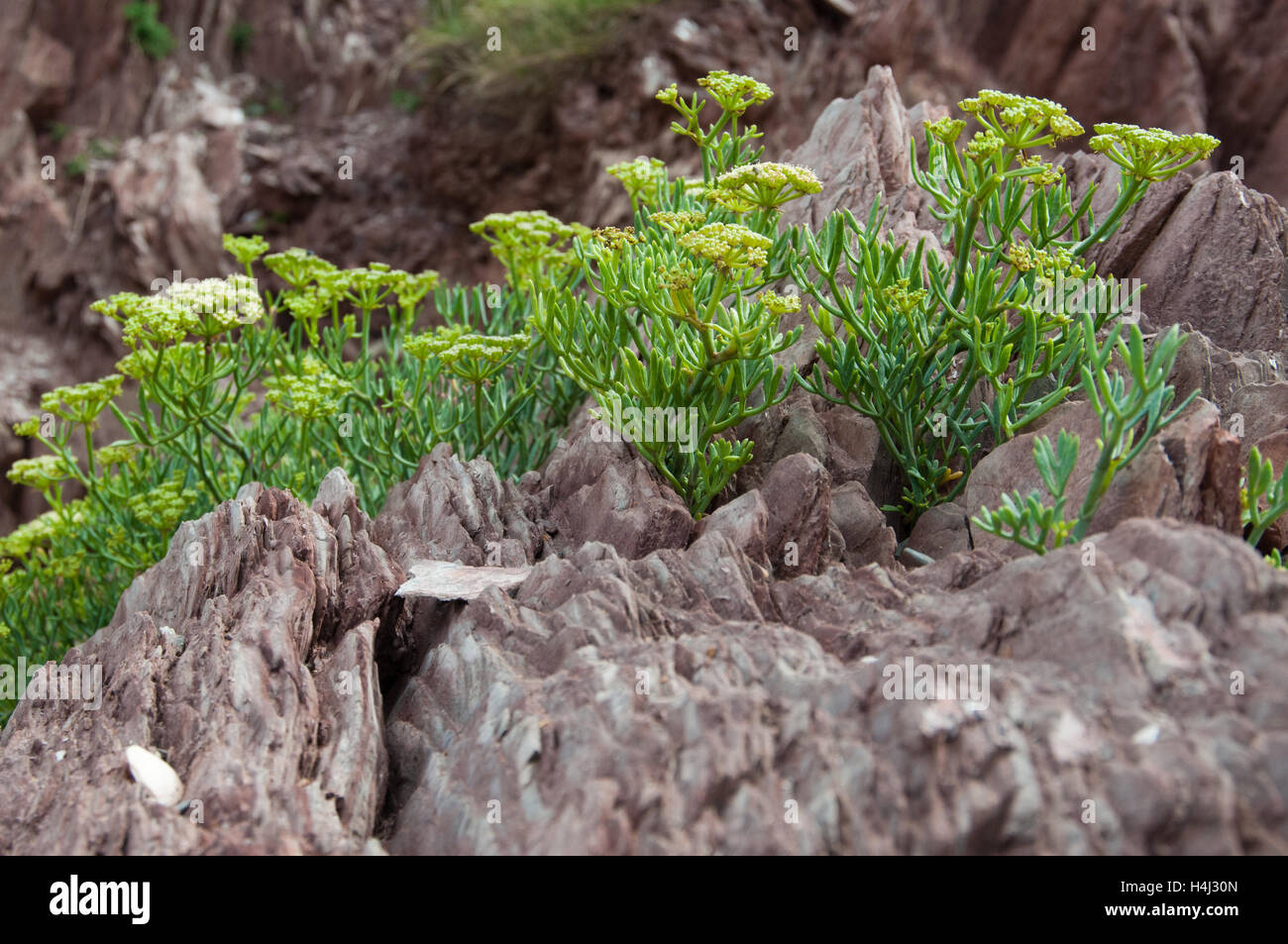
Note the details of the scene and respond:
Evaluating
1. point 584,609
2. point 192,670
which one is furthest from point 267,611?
point 584,609

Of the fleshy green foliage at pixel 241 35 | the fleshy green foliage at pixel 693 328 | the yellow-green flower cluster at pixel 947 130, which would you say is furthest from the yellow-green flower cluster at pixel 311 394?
the fleshy green foliage at pixel 241 35

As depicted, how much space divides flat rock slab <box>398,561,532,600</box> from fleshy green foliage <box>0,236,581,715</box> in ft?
2.66

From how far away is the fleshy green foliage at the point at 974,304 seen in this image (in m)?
3.19

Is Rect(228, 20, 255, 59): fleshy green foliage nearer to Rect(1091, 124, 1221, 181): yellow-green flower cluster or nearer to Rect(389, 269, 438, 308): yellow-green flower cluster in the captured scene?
Rect(389, 269, 438, 308): yellow-green flower cluster

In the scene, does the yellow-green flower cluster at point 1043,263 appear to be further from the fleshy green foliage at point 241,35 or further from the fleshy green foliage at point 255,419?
the fleshy green foliage at point 241,35

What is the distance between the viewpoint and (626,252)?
3.38 m

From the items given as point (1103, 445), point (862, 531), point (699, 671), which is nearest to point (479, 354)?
point (862, 531)

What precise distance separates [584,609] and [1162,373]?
1683 mm

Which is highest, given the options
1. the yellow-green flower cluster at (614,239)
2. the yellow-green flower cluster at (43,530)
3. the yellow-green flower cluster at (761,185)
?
the yellow-green flower cluster at (761,185)

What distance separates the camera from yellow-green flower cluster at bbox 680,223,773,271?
9.32ft

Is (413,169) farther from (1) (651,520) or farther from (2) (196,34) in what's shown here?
(1) (651,520)

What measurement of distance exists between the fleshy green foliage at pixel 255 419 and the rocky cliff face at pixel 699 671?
46cm

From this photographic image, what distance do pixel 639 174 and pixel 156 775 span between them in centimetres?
309

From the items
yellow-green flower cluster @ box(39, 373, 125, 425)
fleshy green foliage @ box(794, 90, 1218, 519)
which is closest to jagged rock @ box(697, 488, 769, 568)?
fleshy green foliage @ box(794, 90, 1218, 519)
